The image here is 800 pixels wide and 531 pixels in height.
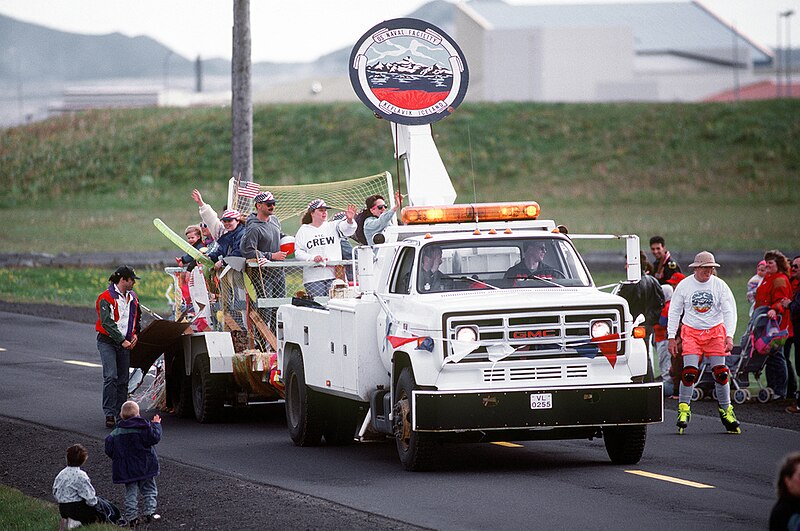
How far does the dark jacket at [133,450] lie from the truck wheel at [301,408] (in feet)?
13.4

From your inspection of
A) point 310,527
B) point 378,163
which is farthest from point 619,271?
point 378,163

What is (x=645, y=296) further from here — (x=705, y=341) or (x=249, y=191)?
(x=249, y=191)

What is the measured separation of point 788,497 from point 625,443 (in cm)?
678

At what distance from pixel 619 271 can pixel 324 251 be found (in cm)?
2274

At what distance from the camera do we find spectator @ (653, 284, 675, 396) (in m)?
19.5

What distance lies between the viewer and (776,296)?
18891mm

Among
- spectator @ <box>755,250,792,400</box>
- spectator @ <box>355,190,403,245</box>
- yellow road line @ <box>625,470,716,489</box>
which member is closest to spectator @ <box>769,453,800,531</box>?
yellow road line @ <box>625,470,716,489</box>

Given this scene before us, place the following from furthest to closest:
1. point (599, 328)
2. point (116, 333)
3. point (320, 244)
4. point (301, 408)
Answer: point (320, 244), point (116, 333), point (301, 408), point (599, 328)

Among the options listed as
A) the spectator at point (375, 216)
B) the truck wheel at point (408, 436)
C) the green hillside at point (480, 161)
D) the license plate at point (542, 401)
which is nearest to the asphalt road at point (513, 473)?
the truck wheel at point (408, 436)

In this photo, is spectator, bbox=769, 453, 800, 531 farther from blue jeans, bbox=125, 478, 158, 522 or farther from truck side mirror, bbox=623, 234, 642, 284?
truck side mirror, bbox=623, 234, 642, 284

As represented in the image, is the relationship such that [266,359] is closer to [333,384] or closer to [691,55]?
[333,384]

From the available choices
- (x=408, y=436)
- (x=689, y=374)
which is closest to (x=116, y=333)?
(x=408, y=436)

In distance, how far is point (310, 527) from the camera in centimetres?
1110

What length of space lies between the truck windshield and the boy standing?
11.2ft
